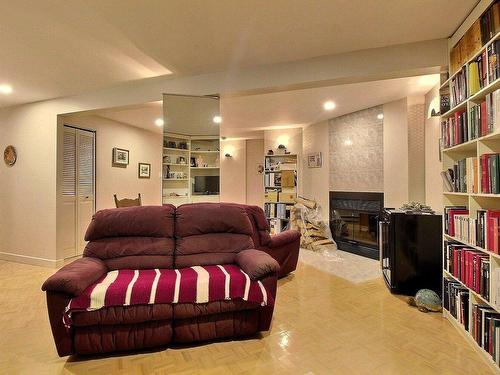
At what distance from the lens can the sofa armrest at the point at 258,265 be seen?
2104mm

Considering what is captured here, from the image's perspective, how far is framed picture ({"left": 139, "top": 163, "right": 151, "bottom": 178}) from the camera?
19.2 ft

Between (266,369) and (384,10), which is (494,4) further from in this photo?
(266,369)

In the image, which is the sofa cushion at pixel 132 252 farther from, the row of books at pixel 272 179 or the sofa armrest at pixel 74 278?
the row of books at pixel 272 179

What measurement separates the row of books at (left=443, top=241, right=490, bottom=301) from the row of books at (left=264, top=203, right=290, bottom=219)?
11.5 ft

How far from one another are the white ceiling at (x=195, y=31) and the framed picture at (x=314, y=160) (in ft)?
9.39

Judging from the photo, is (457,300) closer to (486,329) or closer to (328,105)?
(486,329)

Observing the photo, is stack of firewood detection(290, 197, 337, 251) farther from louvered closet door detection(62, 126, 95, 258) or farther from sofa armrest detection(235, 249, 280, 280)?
louvered closet door detection(62, 126, 95, 258)

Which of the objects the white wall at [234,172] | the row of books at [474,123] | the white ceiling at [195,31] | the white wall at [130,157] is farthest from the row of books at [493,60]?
the white wall at [234,172]

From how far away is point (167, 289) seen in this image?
195cm

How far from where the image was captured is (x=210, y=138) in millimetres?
3326

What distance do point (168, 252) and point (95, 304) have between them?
0.75 meters

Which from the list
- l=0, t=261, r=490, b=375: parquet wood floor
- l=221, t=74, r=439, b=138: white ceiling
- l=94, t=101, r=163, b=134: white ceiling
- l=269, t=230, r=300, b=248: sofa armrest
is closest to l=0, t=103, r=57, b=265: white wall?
l=94, t=101, r=163, b=134: white ceiling

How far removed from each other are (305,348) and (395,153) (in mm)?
3235

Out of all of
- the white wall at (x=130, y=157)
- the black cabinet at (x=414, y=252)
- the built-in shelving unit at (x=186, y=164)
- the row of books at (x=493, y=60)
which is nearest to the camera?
the row of books at (x=493, y=60)
